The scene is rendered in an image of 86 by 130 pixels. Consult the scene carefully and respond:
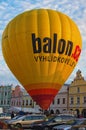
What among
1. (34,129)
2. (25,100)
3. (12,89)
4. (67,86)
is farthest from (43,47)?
(12,89)

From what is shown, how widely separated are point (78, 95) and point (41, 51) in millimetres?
47472

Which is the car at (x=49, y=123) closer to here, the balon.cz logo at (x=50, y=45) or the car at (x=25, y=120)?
the car at (x=25, y=120)

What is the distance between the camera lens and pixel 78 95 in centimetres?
7519

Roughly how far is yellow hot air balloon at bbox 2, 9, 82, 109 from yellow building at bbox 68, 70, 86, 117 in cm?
4378

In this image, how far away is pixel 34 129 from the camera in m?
32.5

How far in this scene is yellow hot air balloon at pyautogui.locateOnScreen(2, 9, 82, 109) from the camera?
28672mm

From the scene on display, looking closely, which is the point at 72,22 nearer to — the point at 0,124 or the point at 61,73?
the point at 61,73

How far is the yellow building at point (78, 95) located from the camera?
241 ft

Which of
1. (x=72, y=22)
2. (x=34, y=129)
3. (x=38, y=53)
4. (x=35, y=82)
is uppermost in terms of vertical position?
(x=72, y=22)

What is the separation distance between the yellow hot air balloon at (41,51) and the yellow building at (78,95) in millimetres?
43784

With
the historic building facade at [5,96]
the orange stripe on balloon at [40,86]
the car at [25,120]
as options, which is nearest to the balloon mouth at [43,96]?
the orange stripe on balloon at [40,86]

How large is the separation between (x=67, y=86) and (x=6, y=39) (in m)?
50.5

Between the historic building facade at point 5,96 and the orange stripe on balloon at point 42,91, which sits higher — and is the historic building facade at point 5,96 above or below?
above

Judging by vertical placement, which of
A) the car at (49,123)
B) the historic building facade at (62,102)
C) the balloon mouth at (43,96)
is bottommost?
the car at (49,123)
